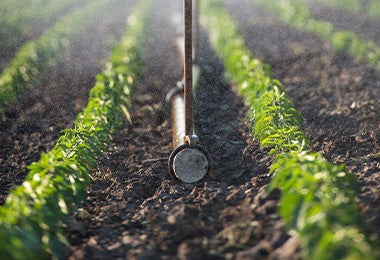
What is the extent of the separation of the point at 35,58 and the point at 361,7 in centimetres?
951

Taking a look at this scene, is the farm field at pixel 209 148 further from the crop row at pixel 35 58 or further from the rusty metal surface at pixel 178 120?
the rusty metal surface at pixel 178 120

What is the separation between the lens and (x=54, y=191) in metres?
3.90

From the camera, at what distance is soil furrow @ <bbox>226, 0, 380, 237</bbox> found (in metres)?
5.17

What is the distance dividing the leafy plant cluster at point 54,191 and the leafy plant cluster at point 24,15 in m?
8.17

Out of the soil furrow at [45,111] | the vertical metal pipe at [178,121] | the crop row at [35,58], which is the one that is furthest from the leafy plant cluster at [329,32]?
the crop row at [35,58]

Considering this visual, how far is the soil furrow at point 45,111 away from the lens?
6.16 meters

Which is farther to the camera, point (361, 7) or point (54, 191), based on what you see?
point (361, 7)

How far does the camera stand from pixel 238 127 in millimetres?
6730

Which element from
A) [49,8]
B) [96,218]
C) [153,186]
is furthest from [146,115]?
[49,8]

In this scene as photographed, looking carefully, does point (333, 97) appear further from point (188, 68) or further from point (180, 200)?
point (180, 200)

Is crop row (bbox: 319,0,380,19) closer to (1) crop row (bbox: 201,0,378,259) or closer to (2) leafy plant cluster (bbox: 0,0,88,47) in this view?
(2) leafy plant cluster (bbox: 0,0,88,47)

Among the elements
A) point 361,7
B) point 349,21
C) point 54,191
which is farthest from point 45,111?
point 361,7

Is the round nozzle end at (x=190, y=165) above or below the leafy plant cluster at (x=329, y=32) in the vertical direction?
below

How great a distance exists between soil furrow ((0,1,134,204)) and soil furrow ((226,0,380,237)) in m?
2.90
